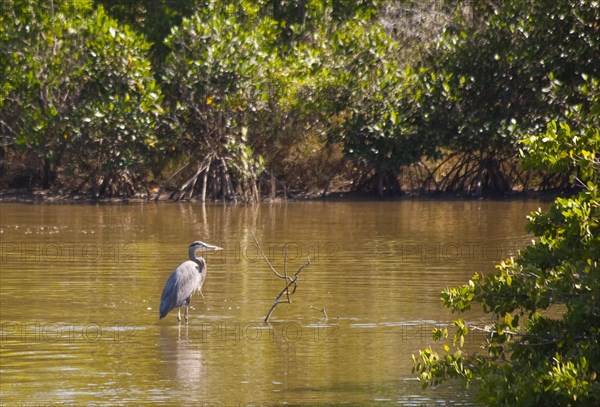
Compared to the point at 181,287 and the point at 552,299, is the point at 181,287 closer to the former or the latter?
the point at 181,287

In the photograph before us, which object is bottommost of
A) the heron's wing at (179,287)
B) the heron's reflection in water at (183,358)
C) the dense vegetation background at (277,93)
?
the heron's reflection in water at (183,358)

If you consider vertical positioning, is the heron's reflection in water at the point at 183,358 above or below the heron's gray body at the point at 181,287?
below

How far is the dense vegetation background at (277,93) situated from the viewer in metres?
23.8

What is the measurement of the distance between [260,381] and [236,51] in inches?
620

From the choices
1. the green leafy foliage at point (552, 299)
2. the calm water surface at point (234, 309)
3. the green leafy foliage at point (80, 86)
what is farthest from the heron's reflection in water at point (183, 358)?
the green leafy foliage at point (80, 86)

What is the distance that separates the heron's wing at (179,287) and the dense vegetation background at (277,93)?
1246cm

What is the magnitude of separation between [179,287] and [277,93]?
13.7m

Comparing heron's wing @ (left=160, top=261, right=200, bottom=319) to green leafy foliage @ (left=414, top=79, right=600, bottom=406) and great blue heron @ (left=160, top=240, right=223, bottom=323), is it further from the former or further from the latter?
green leafy foliage @ (left=414, top=79, right=600, bottom=406)

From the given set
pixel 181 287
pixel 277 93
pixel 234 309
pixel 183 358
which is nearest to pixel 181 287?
pixel 181 287

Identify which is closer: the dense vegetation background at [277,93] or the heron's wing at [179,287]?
the heron's wing at [179,287]

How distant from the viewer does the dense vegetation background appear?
23.8 m

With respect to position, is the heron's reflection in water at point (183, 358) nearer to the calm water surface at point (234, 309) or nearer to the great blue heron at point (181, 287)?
the calm water surface at point (234, 309)

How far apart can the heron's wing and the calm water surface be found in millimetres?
204

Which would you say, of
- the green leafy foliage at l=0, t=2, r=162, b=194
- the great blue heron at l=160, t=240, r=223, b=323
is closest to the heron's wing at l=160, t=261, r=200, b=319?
the great blue heron at l=160, t=240, r=223, b=323
